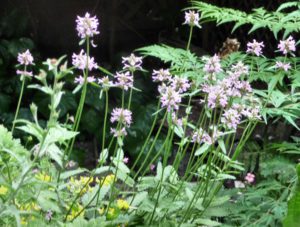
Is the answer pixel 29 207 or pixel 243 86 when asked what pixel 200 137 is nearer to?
pixel 243 86

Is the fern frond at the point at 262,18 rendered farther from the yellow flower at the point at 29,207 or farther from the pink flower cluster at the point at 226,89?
the yellow flower at the point at 29,207

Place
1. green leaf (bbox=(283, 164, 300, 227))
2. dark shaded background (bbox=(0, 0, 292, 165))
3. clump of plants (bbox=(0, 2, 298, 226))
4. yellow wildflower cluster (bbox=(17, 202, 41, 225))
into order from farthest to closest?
dark shaded background (bbox=(0, 0, 292, 165)) < green leaf (bbox=(283, 164, 300, 227)) < yellow wildflower cluster (bbox=(17, 202, 41, 225)) < clump of plants (bbox=(0, 2, 298, 226))

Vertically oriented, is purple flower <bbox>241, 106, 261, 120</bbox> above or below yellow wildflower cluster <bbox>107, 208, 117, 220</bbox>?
above

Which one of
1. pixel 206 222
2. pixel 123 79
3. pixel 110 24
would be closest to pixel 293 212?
pixel 206 222

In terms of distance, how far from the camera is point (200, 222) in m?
1.93

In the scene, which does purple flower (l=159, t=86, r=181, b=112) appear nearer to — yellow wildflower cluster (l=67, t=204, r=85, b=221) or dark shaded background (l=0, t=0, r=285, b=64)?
yellow wildflower cluster (l=67, t=204, r=85, b=221)

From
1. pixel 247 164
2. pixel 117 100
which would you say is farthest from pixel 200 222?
pixel 117 100

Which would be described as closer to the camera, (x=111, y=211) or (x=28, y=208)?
(x=28, y=208)

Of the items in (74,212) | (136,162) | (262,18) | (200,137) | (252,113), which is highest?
(262,18)

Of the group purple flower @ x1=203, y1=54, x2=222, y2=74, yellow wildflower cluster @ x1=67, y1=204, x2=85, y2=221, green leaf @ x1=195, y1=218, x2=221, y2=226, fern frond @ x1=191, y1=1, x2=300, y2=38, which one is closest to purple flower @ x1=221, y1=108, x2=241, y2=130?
purple flower @ x1=203, y1=54, x2=222, y2=74

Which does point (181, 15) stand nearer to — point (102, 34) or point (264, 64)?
point (102, 34)

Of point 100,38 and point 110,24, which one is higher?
point 110,24

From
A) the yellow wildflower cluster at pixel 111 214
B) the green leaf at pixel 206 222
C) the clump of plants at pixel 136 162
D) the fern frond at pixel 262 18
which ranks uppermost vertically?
the fern frond at pixel 262 18

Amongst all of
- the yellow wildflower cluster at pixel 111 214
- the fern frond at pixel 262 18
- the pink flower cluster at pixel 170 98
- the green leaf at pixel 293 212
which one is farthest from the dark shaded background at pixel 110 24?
the pink flower cluster at pixel 170 98
